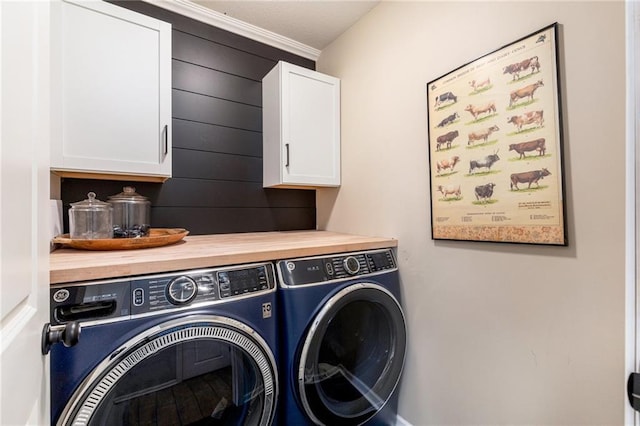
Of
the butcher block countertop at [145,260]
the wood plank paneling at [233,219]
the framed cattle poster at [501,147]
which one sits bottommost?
the butcher block countertop at [145,260]

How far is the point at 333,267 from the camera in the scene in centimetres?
132

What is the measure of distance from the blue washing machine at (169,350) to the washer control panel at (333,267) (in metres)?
0.08

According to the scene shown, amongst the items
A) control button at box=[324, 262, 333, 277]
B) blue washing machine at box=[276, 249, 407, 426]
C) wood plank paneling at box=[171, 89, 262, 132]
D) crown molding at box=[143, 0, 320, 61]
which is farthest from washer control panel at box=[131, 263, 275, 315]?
crown molding at box=[143, 0, 320, 61]

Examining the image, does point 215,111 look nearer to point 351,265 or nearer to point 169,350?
point 351,265

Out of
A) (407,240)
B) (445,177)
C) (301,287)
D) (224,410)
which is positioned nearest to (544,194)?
(445,177)

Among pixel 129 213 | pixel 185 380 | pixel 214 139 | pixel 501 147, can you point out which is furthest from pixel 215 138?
pixel 501 147

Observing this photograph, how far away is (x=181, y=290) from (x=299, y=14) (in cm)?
180

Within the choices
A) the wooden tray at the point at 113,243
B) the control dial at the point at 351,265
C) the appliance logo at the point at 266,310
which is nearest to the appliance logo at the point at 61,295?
the wooden tray at the point at 113,243

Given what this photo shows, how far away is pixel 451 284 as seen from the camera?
4.52ft

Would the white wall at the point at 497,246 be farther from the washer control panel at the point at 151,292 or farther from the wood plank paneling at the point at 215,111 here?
the washer control panel at the point at 151,292

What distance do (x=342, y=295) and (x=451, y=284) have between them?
532 millimetres

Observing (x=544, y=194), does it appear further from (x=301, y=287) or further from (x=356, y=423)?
(x=356, y=423)

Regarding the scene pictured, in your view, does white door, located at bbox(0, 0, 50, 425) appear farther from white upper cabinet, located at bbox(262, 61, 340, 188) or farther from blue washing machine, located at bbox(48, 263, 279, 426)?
white upper cabinet, located at bbox(262, 61, 340, 188)

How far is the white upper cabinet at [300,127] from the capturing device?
6.19 feet
